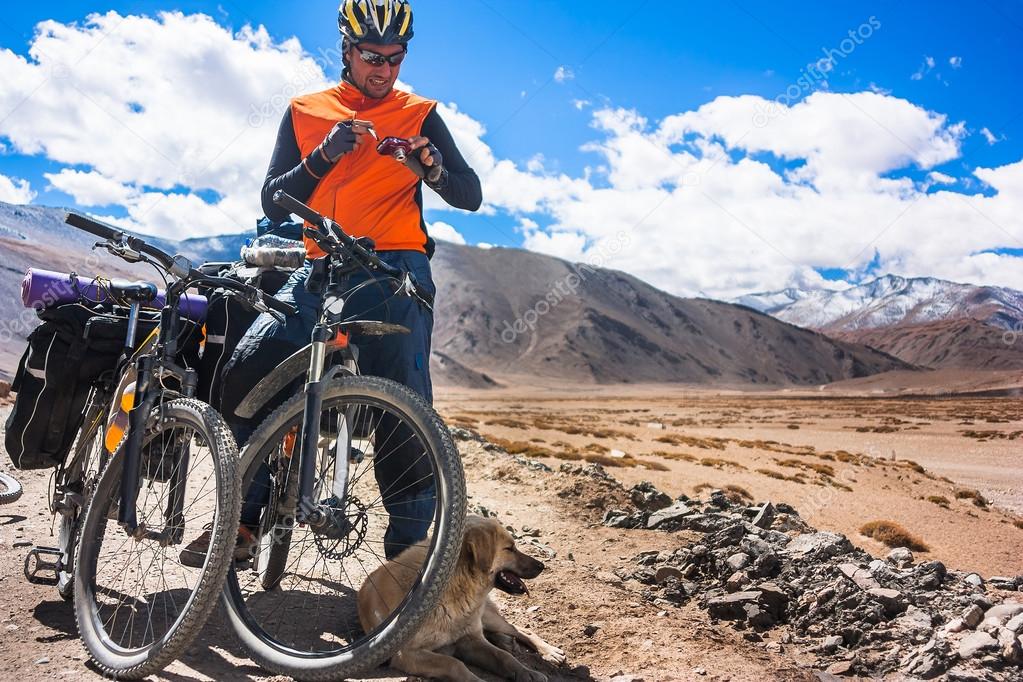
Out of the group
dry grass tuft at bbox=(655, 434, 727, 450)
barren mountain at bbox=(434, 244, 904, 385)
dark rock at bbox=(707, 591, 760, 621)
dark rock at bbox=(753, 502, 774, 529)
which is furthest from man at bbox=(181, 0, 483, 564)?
barren mountain at bbox=(434, 244, 904, 385)

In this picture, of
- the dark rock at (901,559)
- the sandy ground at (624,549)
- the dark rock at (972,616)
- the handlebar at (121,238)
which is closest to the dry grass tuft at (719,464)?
the sandy ground at (624,549)

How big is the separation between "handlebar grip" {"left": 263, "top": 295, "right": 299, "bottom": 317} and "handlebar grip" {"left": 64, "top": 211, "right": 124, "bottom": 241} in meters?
0.72

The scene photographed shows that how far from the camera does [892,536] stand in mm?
10859

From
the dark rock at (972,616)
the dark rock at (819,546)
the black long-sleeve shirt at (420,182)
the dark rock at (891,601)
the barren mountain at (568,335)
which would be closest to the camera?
the black long-sleeve shirt at (420,182)

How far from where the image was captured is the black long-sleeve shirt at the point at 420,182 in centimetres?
404

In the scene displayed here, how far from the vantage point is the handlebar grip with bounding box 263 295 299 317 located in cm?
339

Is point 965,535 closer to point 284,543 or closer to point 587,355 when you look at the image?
A: point 284,543

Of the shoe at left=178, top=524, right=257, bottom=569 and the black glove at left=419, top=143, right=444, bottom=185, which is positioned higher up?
the black glove at left=419, top=143, right=444, bottom=185

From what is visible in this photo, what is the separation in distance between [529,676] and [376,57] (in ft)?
10.6

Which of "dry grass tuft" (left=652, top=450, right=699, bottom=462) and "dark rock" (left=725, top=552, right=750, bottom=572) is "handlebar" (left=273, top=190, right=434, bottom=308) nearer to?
"dark rock" (left=725, top=552, right=750, bottom=572)

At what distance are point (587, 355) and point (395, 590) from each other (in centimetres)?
15247

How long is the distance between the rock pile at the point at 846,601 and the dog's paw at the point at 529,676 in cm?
180

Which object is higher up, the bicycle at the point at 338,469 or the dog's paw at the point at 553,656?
the bicycle at the point at 338,469

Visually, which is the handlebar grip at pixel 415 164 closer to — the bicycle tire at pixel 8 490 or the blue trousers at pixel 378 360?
the blue trousers at pixel 378 360
